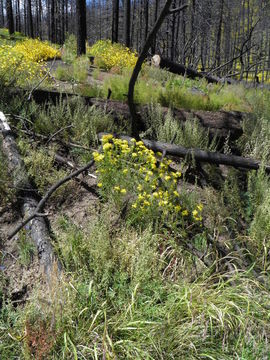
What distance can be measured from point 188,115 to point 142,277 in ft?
11.0

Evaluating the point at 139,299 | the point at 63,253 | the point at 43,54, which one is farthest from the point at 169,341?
the point at 43,54

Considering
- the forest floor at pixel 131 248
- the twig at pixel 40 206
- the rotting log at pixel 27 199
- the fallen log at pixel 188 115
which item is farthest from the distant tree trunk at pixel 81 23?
the twig at pixel 40 206

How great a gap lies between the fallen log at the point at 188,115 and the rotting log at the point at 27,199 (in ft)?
3.55

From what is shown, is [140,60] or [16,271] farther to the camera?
[140,60]

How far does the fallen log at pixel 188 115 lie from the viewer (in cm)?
504

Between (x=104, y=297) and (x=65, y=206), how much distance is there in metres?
1.35

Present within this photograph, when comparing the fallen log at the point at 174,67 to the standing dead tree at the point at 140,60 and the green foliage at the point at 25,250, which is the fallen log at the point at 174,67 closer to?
the standing dead tree at the point at 140,60

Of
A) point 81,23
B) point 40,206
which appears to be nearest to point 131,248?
point 40,206

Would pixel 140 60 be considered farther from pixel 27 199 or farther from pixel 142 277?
pixel 142 277

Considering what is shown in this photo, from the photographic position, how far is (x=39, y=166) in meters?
3.82

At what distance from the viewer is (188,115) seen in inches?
203

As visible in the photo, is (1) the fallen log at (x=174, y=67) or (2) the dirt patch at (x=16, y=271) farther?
(1) the fallen log at (x=174, y=67)

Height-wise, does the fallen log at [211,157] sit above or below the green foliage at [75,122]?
below

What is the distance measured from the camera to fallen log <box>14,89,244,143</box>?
5.04 metres
